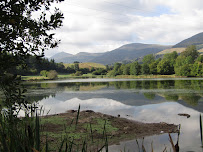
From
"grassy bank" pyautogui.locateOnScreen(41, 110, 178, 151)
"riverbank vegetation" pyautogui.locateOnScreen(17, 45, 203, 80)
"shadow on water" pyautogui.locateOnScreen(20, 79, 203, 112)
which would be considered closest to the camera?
"grassy bank" pyautogui.locateOnScreen(41, 110, 178, 151)

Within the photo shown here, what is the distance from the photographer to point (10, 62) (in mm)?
4059

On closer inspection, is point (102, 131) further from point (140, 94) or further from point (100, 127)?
point (140, 94)

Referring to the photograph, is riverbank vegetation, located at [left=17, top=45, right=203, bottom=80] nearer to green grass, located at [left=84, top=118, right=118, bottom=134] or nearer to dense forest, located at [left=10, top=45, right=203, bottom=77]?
dense forest, located at [left=10, top=45, right=203, bottom=77]

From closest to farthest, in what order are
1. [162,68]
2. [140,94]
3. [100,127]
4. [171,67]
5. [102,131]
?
1. [102,131]
2. [100,127]
3. [140,94]
4. [162,68]
5. [171,67]

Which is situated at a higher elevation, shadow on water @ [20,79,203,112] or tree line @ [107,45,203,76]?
tree line @ [107,45,203,76]

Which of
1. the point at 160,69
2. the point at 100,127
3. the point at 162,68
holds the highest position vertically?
the point at 162,68

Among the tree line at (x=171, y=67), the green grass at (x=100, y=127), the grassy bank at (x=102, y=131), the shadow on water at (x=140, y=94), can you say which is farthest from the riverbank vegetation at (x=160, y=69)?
the grassy bank at (x=102, y=131)

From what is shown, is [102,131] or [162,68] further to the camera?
[162,68]

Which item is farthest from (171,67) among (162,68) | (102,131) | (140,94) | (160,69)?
(102,131)

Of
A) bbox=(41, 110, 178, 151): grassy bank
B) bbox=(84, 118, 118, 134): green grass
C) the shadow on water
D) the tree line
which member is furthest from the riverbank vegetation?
bbox=(41, 110, 178, 151): grassy bank

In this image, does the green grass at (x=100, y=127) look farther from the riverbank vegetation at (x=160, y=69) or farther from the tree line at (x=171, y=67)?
the tree line at (x=171, y=67)

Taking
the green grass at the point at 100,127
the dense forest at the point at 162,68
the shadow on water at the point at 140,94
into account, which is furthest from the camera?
the dense forest at the point at 162,68

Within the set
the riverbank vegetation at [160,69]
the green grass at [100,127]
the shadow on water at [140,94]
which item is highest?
the riverbank vegetation at [160,69]

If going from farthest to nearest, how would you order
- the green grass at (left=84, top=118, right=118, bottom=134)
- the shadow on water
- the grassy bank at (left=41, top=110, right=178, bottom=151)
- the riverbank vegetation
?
1. the riverbank vegetation
2. the shadow on water
3. the green grass at (left=84, top=118, right=118, bottom=134)
4. the grassy bank at (left=41, top=110, right=178, bottom=151)
